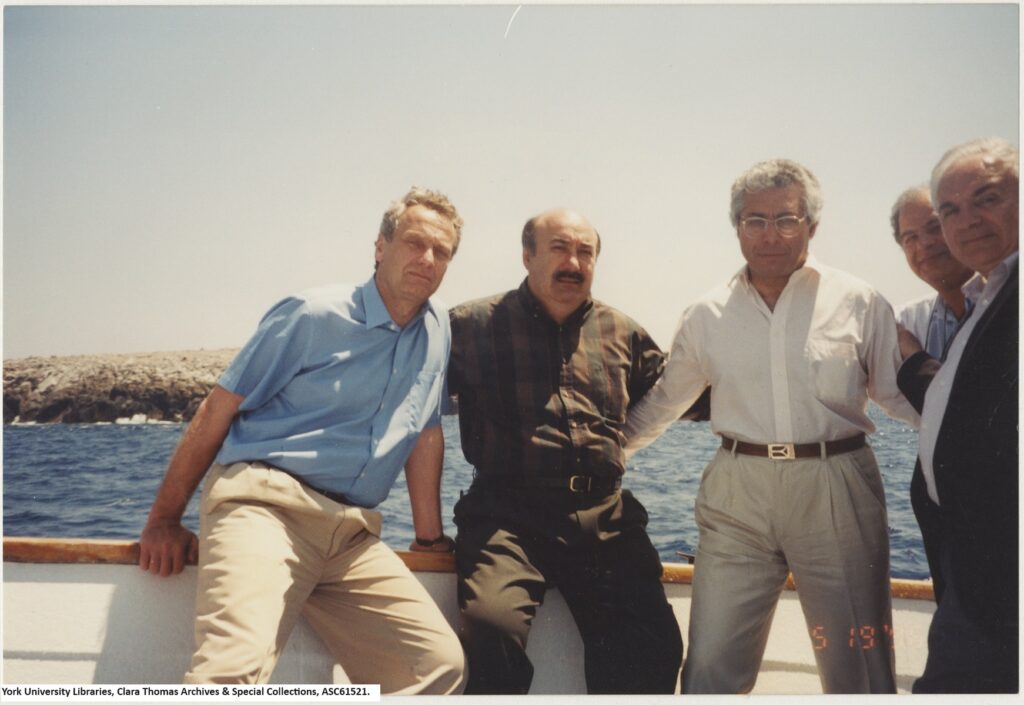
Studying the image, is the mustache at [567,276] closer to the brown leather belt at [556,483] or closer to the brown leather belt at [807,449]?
the brown leather belt at [556,483]

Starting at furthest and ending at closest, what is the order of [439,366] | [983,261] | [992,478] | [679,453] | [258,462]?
[679,453], [439,366], [258,462], [983,261], [992,478]

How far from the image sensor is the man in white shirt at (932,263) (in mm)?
2537

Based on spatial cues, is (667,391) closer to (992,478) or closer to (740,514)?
(740,514)

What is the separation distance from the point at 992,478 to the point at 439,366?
5.22ft

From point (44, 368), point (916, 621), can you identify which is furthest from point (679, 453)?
point (44, 368)

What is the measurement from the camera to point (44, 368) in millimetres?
34562

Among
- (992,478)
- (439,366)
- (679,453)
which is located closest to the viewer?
(992,478)

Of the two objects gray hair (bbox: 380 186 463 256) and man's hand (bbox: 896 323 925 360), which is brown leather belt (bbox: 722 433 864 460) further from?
gray hair (bbox: 380 186 463 256)

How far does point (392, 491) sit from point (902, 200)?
1688cm

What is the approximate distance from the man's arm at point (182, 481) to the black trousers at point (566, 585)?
0.79 metres

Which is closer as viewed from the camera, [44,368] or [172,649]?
[172,649]

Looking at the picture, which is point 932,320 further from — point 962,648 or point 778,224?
point 962,648

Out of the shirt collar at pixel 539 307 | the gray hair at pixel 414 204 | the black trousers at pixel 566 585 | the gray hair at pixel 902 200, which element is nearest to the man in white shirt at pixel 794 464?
the black trousers at pixel 566 585

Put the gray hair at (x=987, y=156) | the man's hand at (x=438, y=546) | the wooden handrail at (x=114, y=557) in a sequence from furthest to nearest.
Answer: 1. the man's hand at (x=438, y=546)
2. the wooden handrail at (x=114, y=557)
3. the gray hair at (x=987, y=156)
